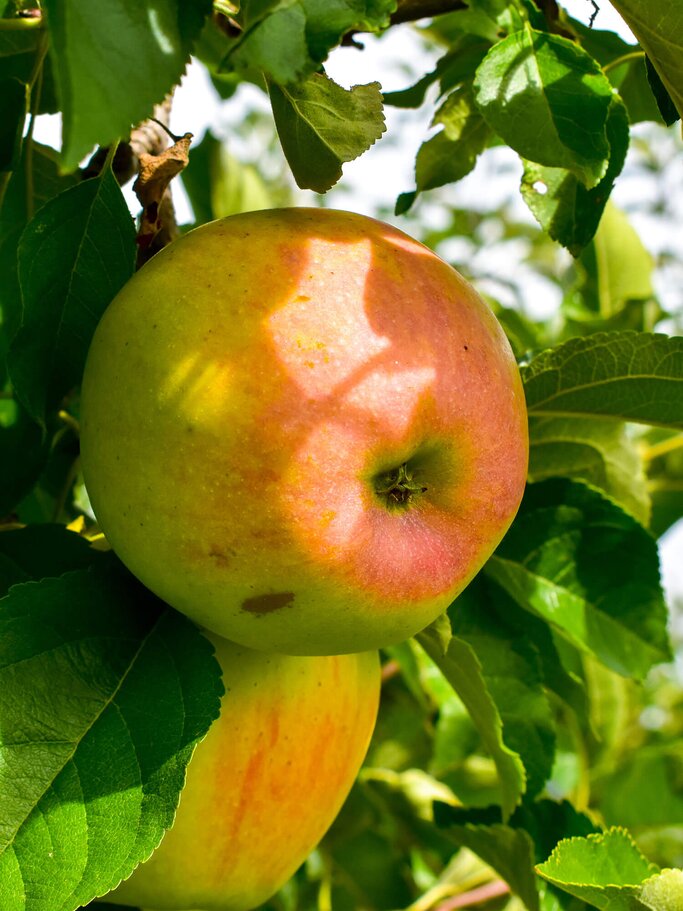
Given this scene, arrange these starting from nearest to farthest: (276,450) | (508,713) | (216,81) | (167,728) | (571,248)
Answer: (276,450) < (167,728) < (571,248) < (508,713) < (216,81)

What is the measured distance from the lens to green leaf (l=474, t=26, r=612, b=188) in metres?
0.80

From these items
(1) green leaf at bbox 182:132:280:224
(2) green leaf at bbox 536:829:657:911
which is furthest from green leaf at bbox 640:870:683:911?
Result: (1) green leaf at bbox 182:132:280:224

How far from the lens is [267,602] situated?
0.73 meters

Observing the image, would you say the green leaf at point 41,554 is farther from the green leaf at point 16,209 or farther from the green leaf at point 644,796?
the green leaf at point 644,796

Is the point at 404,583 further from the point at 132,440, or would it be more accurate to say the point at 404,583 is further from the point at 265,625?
the point at 132,440

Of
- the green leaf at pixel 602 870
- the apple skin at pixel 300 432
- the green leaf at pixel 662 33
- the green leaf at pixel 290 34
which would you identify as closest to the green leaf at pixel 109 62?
the green leaf at pixel 290 34

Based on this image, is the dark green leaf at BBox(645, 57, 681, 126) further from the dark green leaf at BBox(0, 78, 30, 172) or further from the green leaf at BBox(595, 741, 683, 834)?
the green leaf at BBox(595, 741, 683, 834)

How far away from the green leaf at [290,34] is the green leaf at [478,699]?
0.49 metres

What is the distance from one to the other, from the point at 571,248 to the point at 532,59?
18 centimetres

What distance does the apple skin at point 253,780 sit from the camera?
91cm

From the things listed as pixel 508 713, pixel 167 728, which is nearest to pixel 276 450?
pixel 167 728

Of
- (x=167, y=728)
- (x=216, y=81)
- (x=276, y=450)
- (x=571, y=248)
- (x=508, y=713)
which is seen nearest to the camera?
(x=276, y=450)

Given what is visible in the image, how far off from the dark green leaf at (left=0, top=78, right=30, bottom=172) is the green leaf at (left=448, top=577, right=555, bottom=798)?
658mm

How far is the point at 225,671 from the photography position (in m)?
0.90
